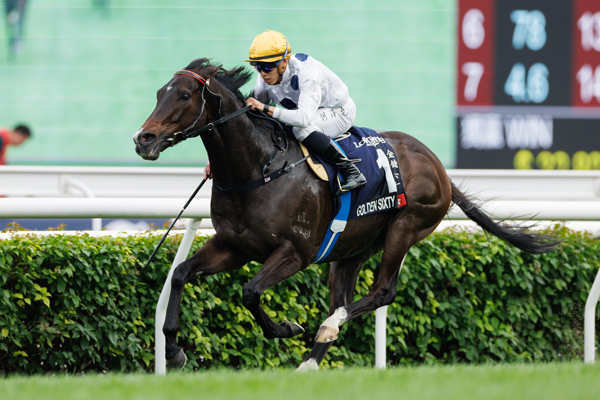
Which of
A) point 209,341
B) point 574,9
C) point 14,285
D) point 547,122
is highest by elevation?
point 574,9

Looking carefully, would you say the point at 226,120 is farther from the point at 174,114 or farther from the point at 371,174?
the point at 371,174

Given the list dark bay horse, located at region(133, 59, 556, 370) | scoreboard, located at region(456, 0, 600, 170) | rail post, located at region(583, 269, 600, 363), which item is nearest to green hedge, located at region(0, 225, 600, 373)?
rail post, located at region(583, 269, 600, 363)

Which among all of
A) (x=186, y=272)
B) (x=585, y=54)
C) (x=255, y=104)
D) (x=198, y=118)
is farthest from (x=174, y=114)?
(x=585, y=54)

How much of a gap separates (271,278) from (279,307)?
92cm

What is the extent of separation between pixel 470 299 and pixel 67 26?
4.27m

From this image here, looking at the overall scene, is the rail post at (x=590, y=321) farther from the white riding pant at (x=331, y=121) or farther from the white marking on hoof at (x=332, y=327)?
the white riding pant at (x=331, y=121)

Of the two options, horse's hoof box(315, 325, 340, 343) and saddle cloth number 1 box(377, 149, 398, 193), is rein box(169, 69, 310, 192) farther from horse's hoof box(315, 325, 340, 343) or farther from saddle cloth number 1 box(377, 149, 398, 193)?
horse's hoof box(315, 325, 340, 343)

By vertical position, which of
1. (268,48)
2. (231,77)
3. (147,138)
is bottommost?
(147,138)

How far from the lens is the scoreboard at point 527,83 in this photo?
22.5 ft

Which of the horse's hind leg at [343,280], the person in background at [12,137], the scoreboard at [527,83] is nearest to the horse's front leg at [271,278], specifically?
the horse's hind leg at [343,280]

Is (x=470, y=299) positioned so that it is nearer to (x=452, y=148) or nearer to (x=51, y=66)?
(x=452, y=148)

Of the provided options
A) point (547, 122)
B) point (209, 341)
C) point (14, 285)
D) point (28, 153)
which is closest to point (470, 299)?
point (209, 341)

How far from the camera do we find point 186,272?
3.34 m

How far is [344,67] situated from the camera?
7.01 metres
